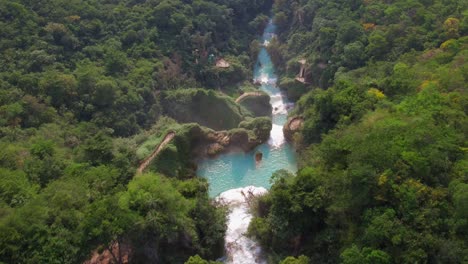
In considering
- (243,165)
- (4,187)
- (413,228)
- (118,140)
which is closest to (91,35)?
(118,140)

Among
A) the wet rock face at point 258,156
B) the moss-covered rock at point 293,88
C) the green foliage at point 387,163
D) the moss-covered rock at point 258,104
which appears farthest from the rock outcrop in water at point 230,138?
the moss-covered rock at point 293,88

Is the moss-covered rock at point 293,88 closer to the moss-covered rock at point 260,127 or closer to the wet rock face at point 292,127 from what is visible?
the wet rock face at point 292,127

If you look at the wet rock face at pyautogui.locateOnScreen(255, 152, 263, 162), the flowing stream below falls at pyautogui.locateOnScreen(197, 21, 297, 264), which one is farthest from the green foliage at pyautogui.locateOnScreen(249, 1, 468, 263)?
the wet rock face at pyautogui.locateOnScreen(255, 152, 263, 162)

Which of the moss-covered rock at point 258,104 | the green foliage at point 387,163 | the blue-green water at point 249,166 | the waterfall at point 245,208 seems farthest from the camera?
the moss-covered rock at point 258,104

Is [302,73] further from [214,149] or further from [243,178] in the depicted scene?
[243,178]

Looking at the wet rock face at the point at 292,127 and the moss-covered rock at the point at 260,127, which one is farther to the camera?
the moss-covered rock at the point at 260,127

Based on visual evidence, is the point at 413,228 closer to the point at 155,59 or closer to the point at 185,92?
the point at 185,92

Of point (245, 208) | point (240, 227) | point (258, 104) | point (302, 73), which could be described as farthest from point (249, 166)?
point (302, 73)
